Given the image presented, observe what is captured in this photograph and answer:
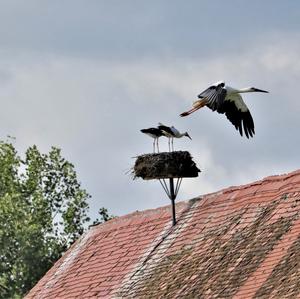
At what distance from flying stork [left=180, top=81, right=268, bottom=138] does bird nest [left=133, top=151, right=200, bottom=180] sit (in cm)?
179

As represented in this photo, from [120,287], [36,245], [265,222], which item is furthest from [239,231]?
[36,245]

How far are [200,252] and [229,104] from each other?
274cm

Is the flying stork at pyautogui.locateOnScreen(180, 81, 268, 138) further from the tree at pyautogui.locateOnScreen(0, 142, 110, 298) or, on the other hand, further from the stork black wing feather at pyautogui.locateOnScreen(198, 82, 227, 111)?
the tree at pyautogui.locateOnScreen(0, 142, 110, 298)

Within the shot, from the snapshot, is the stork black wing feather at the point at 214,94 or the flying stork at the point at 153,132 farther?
the flying stork at the point at 153,132

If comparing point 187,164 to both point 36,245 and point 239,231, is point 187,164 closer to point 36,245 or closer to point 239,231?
point 239,231

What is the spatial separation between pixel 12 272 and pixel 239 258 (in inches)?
858

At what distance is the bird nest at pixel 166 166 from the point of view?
90.9 ft

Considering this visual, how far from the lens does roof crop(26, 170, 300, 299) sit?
72.6 ft

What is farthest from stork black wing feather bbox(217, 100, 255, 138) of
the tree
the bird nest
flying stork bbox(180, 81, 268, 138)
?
the tree

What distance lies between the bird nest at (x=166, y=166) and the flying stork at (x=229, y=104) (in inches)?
70.6

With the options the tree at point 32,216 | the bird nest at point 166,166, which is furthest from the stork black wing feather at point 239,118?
the tree at point 32,216

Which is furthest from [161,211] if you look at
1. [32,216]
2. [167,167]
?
[32,216]

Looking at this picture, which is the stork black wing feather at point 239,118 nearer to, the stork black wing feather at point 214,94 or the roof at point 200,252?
the stork black wing feather at point 214,94

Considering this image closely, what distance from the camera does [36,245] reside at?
44.4 m
